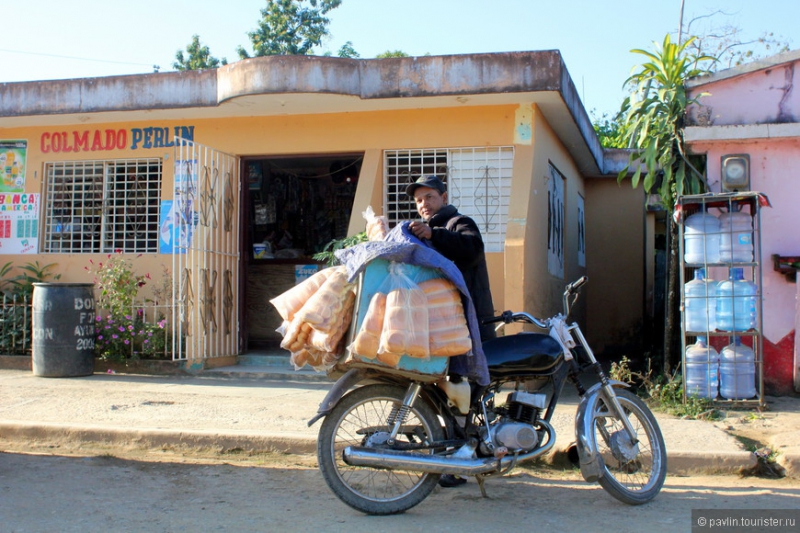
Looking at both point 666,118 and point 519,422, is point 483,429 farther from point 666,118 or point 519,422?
point 666,118

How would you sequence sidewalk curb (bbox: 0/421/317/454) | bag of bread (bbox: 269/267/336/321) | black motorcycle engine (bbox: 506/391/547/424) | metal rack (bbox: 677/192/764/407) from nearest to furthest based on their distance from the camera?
1. bag of bread (bbox: 269/267/336/321)
2. black motorcycle engine (bbox: 506/391/547/424)
3. sidewalk curb (bbox: 0/421/317/454)
4. metal rack (bbox: 677/192/764/407)

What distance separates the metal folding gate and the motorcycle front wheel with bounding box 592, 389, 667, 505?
510cm

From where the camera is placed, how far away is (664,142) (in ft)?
Answer: 23.8

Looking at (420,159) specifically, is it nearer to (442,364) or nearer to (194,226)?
(194,226)

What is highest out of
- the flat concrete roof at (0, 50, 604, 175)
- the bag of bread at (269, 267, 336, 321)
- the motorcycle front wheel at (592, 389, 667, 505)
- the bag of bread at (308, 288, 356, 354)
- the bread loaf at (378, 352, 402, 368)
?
the flat concrete roof at (0, 50, 604, 175)

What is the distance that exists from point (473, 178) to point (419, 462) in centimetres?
491

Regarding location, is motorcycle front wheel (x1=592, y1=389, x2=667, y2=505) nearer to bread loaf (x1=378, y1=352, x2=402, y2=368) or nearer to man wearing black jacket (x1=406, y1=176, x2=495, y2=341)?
man wearing black jacket (x1=406, y1=176, x2=495, y2=341)

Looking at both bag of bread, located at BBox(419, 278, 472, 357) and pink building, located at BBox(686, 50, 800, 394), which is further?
pink building, located at BBox(686, 50, 800, 394)

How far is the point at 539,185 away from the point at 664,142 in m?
1.56

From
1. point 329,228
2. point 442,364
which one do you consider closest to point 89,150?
point 329,228

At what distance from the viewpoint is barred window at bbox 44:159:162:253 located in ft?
30.4

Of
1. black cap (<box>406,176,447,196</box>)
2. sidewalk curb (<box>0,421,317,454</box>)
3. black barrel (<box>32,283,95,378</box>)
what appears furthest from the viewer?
black barrel (<box>32,283,95,378</box>)

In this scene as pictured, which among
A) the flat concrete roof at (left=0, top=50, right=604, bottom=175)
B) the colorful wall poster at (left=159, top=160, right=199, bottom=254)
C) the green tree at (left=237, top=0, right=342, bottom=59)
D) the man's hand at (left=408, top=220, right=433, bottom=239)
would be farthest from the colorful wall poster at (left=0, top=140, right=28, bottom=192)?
the green tree at (left=237, top=0, right=342, bottom=59)

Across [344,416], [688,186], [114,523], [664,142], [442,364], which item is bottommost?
[114,523]
